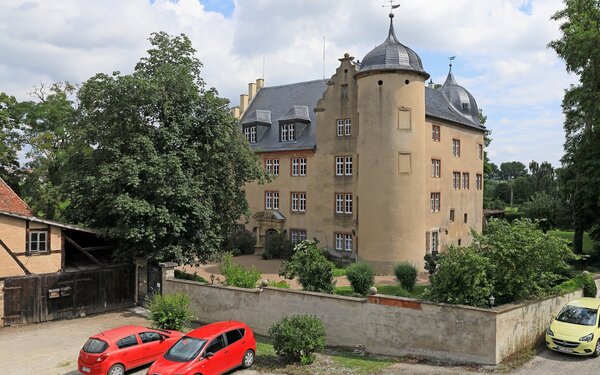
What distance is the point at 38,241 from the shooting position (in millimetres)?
21406

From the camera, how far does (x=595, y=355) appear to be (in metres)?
15.6

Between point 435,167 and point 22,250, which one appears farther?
point 435,167

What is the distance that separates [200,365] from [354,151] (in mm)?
23129

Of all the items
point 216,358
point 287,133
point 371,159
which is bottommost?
point 216,358

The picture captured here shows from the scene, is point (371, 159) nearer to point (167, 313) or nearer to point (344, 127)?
point (344, 127)

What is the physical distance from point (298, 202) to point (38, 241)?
19.8 metres

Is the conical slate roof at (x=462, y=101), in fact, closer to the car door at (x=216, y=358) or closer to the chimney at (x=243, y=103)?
the chimney at (x=243, y=103)

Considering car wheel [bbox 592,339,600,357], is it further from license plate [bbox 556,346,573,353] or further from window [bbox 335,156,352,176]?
window [bbox 335,156,352,176]

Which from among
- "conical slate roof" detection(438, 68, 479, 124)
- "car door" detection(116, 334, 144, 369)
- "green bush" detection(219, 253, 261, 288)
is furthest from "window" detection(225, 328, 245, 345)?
"conical slate roof" detection(438, 68, 479, 124)

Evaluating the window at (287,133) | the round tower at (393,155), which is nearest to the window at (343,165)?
the round tower at (393,155)

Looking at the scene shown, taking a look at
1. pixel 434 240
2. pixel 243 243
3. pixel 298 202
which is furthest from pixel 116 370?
pixel 243 243

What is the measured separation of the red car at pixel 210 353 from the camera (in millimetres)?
13234

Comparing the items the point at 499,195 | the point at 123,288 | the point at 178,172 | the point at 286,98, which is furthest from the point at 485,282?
the point at 499,195

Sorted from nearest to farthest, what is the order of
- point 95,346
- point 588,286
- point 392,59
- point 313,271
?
point 95,346 → point 313,271 → point 588,286 → point 392,59
